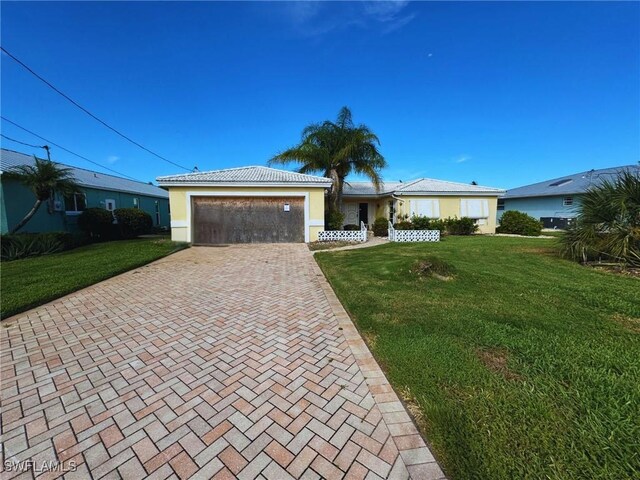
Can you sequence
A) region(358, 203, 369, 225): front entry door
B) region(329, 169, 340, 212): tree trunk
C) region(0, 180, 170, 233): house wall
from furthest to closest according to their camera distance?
region(358, 203, 369, 225): front entry door, region(329, 169, 340, 212): tree trunk, region(0, 180, 170, 233): house wall

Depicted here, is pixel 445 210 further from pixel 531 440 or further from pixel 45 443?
pixel 45 443

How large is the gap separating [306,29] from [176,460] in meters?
13.2

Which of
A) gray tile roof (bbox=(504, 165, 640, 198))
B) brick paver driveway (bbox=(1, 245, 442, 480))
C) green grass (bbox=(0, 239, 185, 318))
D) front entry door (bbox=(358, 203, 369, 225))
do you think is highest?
gray tile roof (bbox=(504, 165, 640, 198))

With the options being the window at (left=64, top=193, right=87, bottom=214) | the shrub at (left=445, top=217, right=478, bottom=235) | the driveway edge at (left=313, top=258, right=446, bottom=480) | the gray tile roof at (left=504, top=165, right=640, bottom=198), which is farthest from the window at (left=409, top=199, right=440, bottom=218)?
the window at (left=64, top=193, right=87, bottom=214)

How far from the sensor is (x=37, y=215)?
1262 centimetres

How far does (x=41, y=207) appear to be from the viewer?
42.0 ft

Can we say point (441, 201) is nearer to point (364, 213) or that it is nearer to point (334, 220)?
point (364, 213)

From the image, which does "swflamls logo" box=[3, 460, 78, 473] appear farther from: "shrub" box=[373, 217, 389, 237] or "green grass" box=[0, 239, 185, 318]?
"shrub" box=[373, 217, 389, 237]

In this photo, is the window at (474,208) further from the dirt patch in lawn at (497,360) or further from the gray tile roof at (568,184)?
the dirt patch in lawn at (497,360)

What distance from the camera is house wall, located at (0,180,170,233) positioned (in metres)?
11.1

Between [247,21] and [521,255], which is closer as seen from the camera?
[521,255]

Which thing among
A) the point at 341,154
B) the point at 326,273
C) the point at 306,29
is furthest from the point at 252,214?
the point at 306,29

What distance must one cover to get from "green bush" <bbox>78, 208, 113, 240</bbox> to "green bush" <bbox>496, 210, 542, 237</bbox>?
25156 mm

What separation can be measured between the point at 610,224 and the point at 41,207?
2222cm
